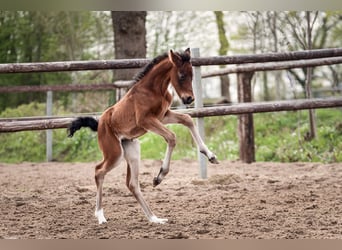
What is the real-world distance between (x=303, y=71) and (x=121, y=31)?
2538 mm

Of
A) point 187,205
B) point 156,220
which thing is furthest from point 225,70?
point 156,220

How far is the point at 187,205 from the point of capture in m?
2.74

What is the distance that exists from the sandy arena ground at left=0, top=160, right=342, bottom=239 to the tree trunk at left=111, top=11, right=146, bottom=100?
3.76 feet

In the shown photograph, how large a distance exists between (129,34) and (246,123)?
4.20 ft

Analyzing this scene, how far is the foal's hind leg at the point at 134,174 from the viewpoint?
7.84ft

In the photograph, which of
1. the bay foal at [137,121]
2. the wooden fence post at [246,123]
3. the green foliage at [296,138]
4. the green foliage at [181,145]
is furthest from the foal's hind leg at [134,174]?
the green foliage at [296,138]

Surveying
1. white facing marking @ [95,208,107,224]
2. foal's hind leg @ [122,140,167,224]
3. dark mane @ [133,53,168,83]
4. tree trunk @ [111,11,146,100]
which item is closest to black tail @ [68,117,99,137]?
foal's hind leg @ [122,140,167,224]

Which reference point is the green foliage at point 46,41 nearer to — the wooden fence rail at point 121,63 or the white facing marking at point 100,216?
the wooden fence rail at point 121,63

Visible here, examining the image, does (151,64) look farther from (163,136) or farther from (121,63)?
(121,63)

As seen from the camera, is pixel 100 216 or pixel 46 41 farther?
pixel 46 41

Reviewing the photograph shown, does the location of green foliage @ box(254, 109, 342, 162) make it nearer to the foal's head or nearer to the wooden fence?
the wooden fence

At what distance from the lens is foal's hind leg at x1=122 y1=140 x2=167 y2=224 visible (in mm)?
2391

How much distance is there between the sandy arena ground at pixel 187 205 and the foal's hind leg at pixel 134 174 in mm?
51

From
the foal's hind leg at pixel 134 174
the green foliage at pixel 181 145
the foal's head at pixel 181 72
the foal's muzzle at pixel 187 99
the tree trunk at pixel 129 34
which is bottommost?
the green foliage at pixel 181 145
